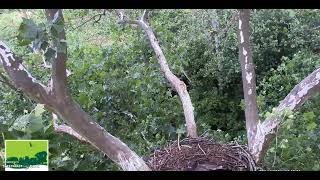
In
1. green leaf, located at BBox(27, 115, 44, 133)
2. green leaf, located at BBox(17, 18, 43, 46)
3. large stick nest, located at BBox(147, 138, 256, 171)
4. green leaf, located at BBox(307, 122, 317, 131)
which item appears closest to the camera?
green leaf, located at BBox(17, 18, 43, 46)

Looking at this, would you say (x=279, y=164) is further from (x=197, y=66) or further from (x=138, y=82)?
(x=197, y=66)

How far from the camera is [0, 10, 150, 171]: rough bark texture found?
1686 mm

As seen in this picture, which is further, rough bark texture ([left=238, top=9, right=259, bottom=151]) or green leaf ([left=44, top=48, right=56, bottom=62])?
rough bark texture ([left=238, top=9, right=259, bottom=151])

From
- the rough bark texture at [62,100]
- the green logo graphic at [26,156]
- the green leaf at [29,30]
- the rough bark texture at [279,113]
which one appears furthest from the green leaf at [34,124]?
the rough bark texture at [279,113]

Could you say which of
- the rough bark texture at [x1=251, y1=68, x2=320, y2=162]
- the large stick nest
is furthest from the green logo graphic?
the rough bark texture at [x1=251, y1=68, x2=320, y2=162]

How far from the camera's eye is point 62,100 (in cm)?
171

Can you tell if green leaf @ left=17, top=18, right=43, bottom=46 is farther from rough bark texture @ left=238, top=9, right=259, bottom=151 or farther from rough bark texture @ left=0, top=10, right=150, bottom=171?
rough bark texture @ left=238, top=9, right=259, bottom=151

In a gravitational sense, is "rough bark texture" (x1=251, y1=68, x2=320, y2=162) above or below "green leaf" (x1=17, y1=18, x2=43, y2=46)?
below

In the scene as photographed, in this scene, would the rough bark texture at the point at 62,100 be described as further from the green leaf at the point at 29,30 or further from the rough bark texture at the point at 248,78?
the rough bark texture at the point at 248,78

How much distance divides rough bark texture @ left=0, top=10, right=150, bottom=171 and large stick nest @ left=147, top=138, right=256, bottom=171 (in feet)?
0.29

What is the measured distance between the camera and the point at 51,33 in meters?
1.53

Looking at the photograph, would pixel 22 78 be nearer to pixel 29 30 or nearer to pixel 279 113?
pixel 29 30

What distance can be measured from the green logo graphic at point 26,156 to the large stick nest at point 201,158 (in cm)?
47
